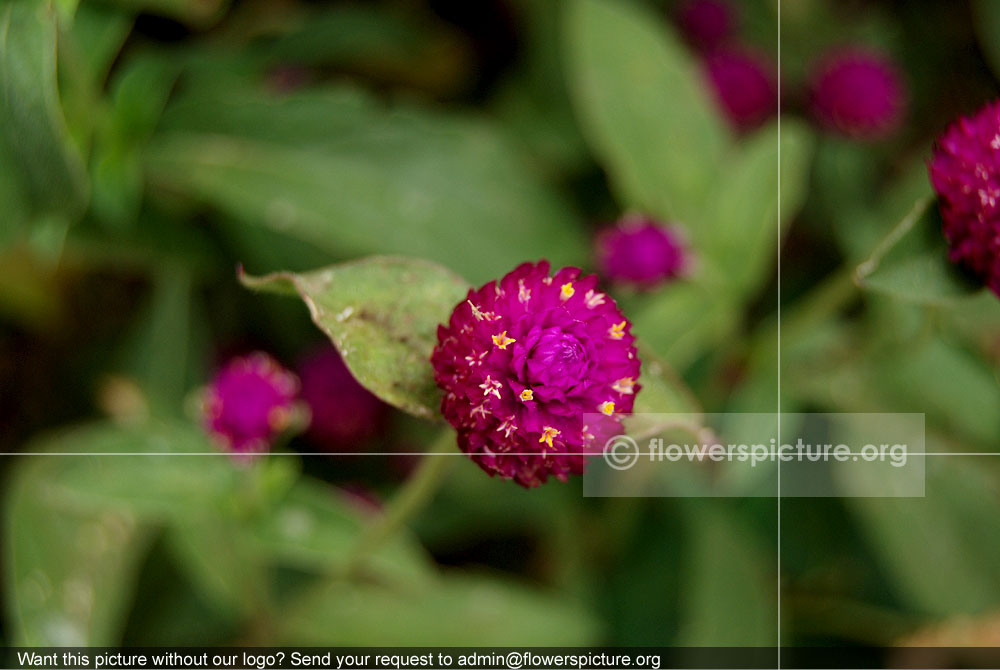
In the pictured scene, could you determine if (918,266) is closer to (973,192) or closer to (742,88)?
(973,192)

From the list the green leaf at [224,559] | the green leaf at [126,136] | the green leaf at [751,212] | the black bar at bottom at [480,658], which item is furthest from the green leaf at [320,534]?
the green leaf at [751,212]

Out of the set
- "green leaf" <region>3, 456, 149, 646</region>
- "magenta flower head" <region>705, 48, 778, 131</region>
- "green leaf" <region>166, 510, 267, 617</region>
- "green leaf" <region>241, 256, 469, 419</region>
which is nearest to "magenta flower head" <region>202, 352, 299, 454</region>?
"green leaf" <region>166, 510, 267, 617</region>

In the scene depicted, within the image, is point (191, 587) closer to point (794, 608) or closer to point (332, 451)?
point (332, 451)

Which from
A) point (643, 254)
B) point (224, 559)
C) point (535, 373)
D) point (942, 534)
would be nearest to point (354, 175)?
point (643, 254)

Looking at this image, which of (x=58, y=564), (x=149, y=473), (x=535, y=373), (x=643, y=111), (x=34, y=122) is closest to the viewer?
(x=535, y=373)

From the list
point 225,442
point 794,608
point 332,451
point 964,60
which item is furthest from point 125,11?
point 964,60

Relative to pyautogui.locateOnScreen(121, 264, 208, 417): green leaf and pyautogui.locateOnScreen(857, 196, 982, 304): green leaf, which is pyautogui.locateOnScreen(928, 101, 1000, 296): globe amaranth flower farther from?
pyautogui.locateOnScreen(121, 264, 208, 417): green leaf
